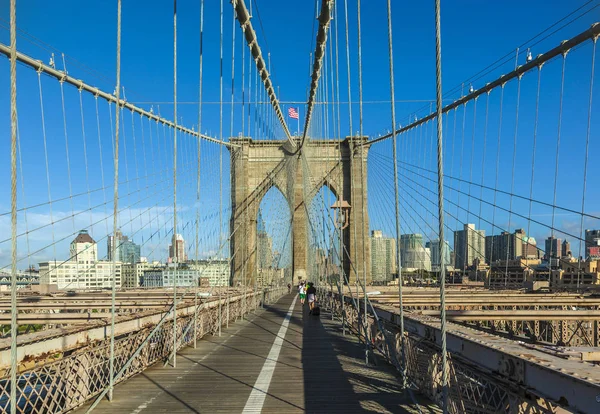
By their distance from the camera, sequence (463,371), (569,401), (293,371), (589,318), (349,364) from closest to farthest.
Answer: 1. (569,401)
2. (463,371)
3. (293,371)
4. (349,364)
5. (589,318)

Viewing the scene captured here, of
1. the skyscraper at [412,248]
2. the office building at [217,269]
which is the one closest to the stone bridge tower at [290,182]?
the skyscraper at [412,248]

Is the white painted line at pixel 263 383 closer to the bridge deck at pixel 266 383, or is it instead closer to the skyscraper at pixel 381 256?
the bridge deck at pixel 266 383

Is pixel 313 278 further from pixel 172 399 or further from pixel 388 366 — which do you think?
pixel 172 399

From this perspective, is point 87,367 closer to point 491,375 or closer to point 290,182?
point 491,375

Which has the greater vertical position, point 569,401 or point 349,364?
point 569,401

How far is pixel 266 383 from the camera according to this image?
6.45 metres

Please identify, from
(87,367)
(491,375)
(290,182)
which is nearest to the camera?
(491,375)

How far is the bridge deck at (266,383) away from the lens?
5316 mm

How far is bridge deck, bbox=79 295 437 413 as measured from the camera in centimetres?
532

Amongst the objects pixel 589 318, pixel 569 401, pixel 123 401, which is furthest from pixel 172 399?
pixel 589 318

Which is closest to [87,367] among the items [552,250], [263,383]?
[263,383]

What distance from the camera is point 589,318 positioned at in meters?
9.03

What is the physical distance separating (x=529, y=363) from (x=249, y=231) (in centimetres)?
3952

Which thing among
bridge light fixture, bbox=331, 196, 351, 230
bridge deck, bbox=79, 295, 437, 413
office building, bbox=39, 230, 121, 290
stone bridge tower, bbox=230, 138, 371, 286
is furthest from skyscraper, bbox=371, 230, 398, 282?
bridge deck, bbox=79, 295, 437, 413
